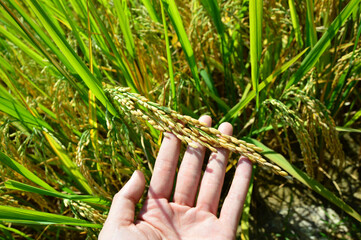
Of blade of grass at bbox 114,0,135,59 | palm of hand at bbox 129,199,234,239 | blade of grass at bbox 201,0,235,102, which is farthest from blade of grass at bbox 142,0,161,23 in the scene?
palm of hand at bbox 129,199,234,239

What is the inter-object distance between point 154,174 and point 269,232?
1129mm

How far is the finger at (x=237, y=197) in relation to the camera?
5.52ft

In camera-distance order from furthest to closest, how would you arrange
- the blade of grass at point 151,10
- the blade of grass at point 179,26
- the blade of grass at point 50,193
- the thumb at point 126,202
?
the blade of grass at point 151,10, the blade of grass at point 179,26, the thumb at point 126,202, the blade of grass at point 50,193

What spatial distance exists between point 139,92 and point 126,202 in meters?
0.71

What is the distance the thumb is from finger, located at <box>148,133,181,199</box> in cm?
13

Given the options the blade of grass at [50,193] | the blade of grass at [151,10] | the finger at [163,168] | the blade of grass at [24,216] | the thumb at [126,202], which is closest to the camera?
the blade of grass at [24,216]

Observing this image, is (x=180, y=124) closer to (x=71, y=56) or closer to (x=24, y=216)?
(x=71, y=56)

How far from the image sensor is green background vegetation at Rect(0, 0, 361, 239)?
4.85 feet

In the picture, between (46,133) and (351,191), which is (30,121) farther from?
→ (351,191)

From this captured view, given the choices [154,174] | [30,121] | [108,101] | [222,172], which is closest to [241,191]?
[222,172]

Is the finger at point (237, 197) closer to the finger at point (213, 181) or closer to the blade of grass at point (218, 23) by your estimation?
the finger at point (213, 181)

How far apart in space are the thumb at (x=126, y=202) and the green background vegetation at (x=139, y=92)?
0.09 metres

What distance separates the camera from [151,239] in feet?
4.88

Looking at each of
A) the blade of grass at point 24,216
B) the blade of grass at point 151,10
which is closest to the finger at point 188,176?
the blade of grass at point 24,216
